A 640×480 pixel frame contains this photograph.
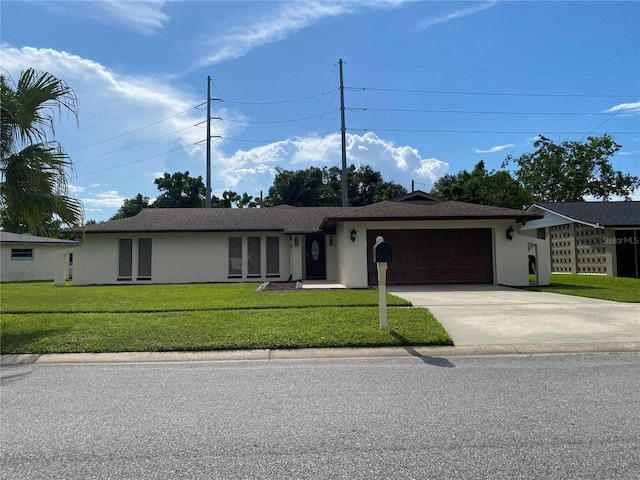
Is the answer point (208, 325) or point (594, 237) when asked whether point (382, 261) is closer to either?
point (208, 325)

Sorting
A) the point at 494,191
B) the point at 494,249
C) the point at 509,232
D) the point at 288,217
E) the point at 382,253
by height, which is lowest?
the point at 382,253

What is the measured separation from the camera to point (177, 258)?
2039cm

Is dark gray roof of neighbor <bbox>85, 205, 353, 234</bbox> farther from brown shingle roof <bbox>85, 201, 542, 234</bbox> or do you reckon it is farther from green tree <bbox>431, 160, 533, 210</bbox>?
green tree <bbox>431, 160, 533, 210</bbox>

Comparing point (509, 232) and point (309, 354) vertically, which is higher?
point (509, 232)

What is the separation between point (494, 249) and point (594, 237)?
8.97 m

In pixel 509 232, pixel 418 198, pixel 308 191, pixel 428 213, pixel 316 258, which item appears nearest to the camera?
pixel 428 213

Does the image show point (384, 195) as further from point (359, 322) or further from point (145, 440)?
point (145, 440)

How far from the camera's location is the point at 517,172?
1725 inches

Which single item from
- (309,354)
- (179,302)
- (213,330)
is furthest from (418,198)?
(309,354)

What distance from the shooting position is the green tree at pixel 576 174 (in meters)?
40.9

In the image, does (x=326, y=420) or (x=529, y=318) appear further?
(x=529, y=318)

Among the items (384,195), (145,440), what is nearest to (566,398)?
(145,440)

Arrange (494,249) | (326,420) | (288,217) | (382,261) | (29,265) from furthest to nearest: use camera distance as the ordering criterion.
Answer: (29,265) → (288,217) → (494,249) → (382,261) → (326,420)

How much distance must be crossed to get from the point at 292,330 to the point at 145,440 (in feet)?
13.6
